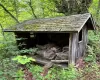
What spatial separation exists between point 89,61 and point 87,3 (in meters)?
5.75

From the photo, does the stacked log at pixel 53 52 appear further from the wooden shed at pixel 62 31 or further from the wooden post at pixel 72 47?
the wooden post at pixel 72 47

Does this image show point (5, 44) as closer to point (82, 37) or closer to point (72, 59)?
point (72, 59)

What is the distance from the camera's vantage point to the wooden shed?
21.9 ft

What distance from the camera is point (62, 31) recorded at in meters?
6.36

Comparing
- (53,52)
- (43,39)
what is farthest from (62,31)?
(43,39)

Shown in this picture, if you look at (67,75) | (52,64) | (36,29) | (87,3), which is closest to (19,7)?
(87,3)

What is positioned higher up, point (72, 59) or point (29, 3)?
point (29, 3)

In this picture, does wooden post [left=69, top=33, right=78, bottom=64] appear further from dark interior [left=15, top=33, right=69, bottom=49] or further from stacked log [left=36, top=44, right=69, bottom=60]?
dark interior [left=15, top=33, right=69, bottom=49]

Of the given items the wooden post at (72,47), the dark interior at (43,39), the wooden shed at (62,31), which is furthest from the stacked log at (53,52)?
the dark interior at (43,39)

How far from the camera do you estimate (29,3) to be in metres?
14.3

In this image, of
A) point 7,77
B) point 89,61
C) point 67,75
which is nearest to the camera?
point 67,75

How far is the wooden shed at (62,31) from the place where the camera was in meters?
6.66

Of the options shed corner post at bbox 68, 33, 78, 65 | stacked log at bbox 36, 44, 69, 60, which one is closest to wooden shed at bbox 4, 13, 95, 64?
shed corner post at bbox 68, 33, 78, 65

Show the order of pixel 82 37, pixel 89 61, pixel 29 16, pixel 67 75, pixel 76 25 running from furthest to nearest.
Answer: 1. pixel 29 16
2. pixel 82 37
3. pixel 89 61
4. pixel 76 25
5. pixel 67 75
